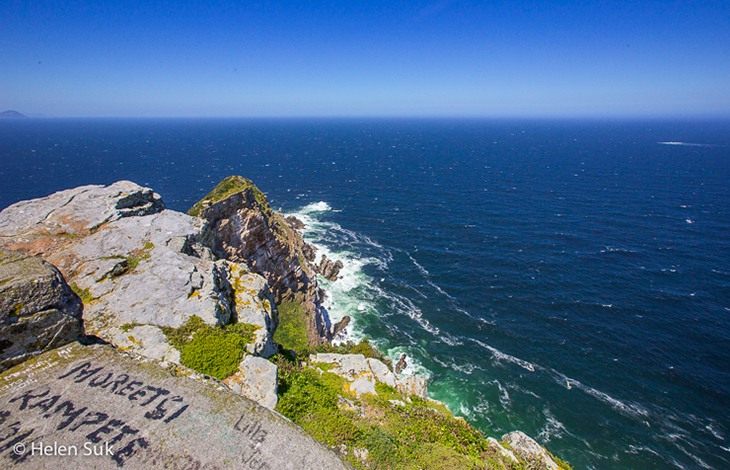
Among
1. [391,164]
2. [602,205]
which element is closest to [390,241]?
[602,205]

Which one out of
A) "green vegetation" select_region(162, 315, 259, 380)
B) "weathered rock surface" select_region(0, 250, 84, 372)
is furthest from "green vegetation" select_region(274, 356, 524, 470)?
"weathered rock surface" select_region(0, 250, 84, 372)

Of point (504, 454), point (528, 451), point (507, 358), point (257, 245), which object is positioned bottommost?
point (507, 358)

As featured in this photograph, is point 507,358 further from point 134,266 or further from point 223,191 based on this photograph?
point 223,191

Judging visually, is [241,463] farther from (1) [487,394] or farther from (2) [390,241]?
(2) [390,241]

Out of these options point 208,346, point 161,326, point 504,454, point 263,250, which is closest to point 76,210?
point 161,326

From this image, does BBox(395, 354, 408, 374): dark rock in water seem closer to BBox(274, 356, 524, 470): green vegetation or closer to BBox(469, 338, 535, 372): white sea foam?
BBox(469, 338, 535, 372): white sea foam

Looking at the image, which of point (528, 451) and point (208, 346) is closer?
point (208, 346)

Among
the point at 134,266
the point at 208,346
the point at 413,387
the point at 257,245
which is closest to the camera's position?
the point at 208,346

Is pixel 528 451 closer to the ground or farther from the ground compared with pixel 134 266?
closer to the ground
